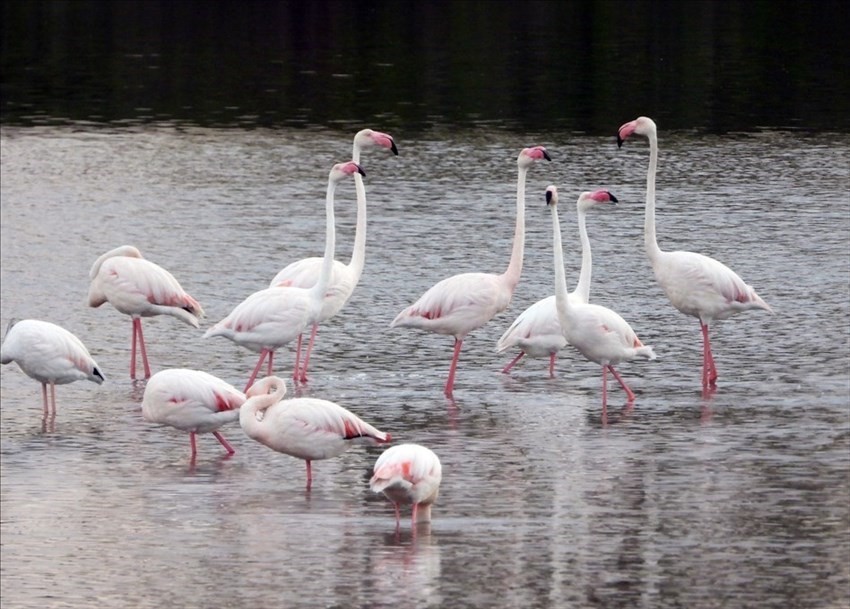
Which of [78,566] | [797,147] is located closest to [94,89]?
[797,147]

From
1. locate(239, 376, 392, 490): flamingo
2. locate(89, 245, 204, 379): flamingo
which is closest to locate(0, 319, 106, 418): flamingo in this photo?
locate(89, 245, 204, 379): flamingo

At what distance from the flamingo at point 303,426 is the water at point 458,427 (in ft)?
0.81

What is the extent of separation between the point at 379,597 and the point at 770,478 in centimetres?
267

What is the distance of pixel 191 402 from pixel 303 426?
0.93 m

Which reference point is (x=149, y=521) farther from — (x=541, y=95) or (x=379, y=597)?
(x=541, y=95)

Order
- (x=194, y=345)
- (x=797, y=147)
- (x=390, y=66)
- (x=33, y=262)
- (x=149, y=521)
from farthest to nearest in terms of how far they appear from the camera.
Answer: (x=390, y=66)
(x=797, y=147)
(x=33, y=262)
(x=194, y=345)
(x=149, y=521)

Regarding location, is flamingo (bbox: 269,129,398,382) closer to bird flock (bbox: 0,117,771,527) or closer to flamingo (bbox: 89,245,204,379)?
bird flock (bbox: 0,117,771,527)

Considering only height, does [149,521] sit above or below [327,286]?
below

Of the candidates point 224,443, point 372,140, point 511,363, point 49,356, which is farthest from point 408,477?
point 372,140

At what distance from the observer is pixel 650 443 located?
9.91 meters

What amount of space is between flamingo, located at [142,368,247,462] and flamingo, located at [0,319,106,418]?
1.18m

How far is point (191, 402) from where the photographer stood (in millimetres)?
9703

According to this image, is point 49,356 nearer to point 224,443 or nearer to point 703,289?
point 224,443

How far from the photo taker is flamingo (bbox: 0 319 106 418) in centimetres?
1084
